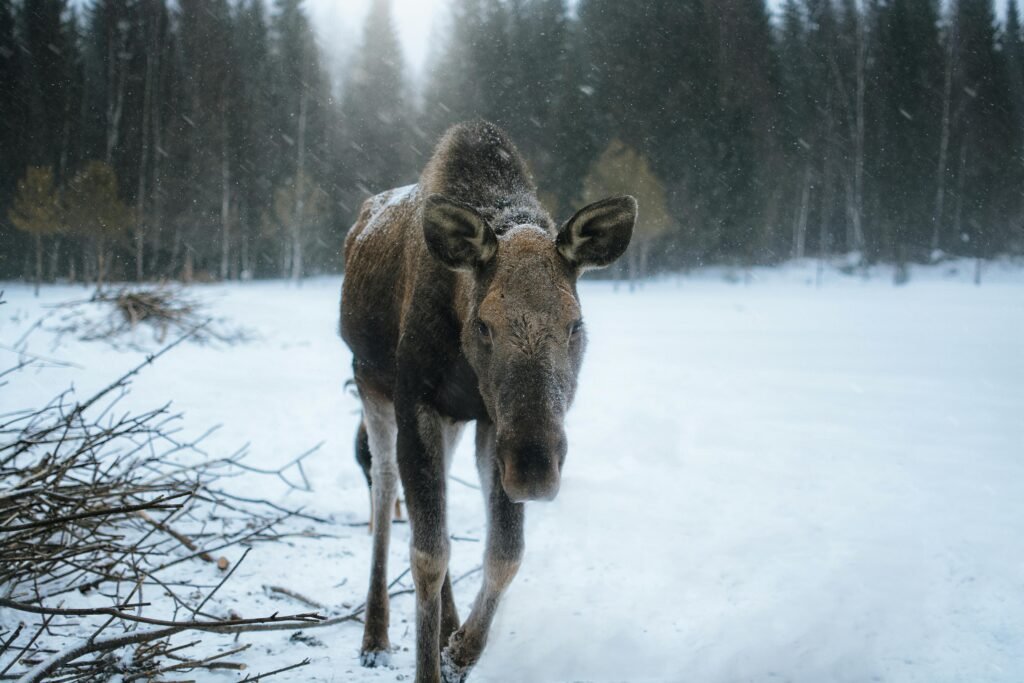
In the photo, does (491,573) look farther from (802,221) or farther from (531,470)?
(802,221)

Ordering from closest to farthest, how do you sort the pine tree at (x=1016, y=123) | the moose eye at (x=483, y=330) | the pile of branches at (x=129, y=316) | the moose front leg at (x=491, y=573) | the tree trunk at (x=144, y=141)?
1. the moose eye at (x=483, y=330)
2. the moose front leg at (x=491, y=573)
3. the pile of branches at (x=129, y=316)
4. the pine tree at (x=1016, y=123)
5. the tree trunk at (x=144, y=141)

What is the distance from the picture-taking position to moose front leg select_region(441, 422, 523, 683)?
2.84m

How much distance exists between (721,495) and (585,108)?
28.8 metres

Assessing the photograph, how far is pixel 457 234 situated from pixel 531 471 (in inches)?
43.9

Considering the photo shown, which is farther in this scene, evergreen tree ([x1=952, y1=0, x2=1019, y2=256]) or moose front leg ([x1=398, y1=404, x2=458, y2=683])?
evergreen tree ([x1=952, y1=0, x2=1019, y2=256])

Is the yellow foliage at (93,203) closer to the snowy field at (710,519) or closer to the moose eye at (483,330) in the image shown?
the snowy field at (710,519)

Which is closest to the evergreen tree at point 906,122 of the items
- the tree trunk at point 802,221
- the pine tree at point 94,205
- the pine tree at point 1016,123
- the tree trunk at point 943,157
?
the tree trunk at point 943,157

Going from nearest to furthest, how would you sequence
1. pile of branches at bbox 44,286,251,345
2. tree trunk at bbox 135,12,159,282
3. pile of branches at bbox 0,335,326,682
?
pile of branches at bbox 0,335,326,682
pile of branches at bbox 44,286,251,345
tree trunk at bbox 135,12,159,282

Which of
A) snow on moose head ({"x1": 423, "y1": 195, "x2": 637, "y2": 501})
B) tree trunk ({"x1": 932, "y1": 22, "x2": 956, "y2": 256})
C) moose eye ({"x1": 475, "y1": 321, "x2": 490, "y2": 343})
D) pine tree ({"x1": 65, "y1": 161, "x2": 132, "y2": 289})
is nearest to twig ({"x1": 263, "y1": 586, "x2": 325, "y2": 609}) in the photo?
snow on moose head ({"x1": 423, "y1": 195, "x2": 637, "y2": 501})

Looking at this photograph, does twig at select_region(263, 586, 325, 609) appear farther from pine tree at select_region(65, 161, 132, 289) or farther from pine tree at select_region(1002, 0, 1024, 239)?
pine tree at select_region(65, 161, 132, 289)

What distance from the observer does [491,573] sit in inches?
112

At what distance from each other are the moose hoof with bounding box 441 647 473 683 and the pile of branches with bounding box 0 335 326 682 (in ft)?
2.35

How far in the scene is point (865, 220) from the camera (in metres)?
31.1

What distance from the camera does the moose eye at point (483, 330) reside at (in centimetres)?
252
